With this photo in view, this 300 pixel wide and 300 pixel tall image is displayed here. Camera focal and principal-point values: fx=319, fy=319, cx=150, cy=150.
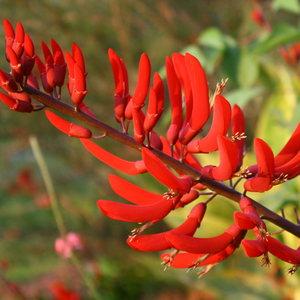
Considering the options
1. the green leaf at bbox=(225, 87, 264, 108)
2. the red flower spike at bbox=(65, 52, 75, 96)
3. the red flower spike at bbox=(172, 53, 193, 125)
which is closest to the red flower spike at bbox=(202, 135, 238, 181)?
the red flower spike at bbox=(172, 53, 193, 125)

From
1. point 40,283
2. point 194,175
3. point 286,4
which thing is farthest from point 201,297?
point 194,175

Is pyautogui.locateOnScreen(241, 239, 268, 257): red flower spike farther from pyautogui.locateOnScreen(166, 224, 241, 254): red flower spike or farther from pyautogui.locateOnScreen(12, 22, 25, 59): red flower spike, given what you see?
pyautogui.locateOnScreen(12, 22, 25, 59): red flower spike

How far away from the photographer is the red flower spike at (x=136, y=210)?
16.2 inches

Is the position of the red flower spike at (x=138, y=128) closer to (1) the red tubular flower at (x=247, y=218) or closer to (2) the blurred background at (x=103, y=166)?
(1) the red tubular flower at (x=247, y=218)

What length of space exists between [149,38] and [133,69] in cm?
37

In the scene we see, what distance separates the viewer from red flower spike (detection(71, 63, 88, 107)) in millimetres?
447

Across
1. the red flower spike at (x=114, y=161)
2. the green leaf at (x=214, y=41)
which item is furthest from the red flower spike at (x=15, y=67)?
the green leaf at (x=214, y=41)

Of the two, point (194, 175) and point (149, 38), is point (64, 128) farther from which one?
point (149, 38)

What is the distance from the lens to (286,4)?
3.39 ft

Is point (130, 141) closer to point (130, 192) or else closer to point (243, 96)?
point (130, 192)

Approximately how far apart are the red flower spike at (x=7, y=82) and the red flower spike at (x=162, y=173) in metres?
0.20

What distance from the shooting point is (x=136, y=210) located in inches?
16.5

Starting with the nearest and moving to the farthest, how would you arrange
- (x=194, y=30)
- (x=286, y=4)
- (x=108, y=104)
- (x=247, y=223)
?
(x=247, y=223), (x=286, y=4), (x=194, y=30), (x=108, y=104)

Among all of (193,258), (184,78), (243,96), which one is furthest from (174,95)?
(243,96)
